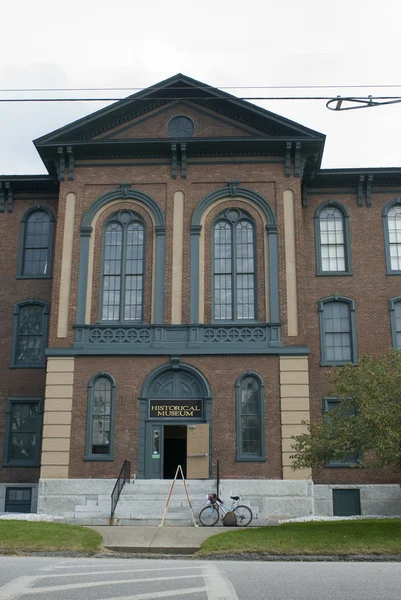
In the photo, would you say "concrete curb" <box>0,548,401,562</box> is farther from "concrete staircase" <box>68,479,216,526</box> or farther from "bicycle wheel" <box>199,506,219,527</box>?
"concrete staircase" <box>68,479,216,526</box>

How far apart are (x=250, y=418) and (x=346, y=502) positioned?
16.0ft

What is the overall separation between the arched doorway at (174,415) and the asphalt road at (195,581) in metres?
11.5

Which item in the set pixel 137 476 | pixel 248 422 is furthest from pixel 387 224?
pixel 137 476

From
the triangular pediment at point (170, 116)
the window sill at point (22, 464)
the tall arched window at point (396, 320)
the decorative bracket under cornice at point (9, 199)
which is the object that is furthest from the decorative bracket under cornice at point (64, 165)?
the tall arched window at point (396, 320)

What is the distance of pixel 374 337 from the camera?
27953mm

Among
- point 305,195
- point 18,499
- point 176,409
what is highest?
point 305,195

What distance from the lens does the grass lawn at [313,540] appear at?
15016 mm

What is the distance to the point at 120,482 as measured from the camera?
24.3m

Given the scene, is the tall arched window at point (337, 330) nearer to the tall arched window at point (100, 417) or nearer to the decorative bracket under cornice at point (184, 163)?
the decorative bracket under cornice at point (184, 163)

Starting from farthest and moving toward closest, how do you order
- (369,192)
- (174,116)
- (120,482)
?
(369,192)
(174,116)
(120,482)

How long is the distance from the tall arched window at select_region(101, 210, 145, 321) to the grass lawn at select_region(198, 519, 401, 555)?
10.9 metres

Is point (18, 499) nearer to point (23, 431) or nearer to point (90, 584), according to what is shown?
point (23, 431)

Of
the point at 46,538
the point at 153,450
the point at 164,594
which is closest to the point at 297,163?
the point at 153,450

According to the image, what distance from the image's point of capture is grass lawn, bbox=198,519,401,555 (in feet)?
49.3
